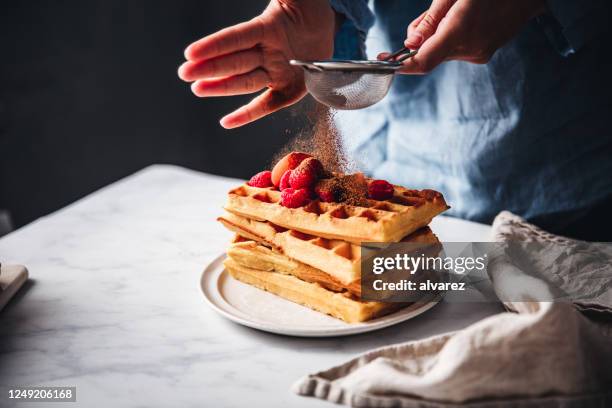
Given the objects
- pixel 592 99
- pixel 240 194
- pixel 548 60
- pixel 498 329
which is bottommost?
pixel 498 329

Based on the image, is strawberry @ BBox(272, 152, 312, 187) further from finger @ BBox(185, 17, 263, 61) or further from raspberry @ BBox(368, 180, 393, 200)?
finger @ BBox(185, 17, 263, 61)

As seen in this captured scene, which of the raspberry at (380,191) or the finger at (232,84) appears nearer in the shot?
the raspberry at (380,191)

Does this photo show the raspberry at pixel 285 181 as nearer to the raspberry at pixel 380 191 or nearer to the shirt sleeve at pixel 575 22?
the raspberry at pixel 380 191

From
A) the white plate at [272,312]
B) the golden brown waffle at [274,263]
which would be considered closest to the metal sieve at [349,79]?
the golden brown waffle at [274,263]

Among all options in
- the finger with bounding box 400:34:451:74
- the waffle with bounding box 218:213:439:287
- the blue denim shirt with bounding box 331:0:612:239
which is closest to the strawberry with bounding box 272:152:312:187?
Result: the waffle with bounding box 218:213:439:287

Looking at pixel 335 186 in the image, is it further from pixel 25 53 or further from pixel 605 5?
pixel 25 53

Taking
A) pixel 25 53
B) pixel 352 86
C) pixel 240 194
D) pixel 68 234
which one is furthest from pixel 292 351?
pixel 25 53
